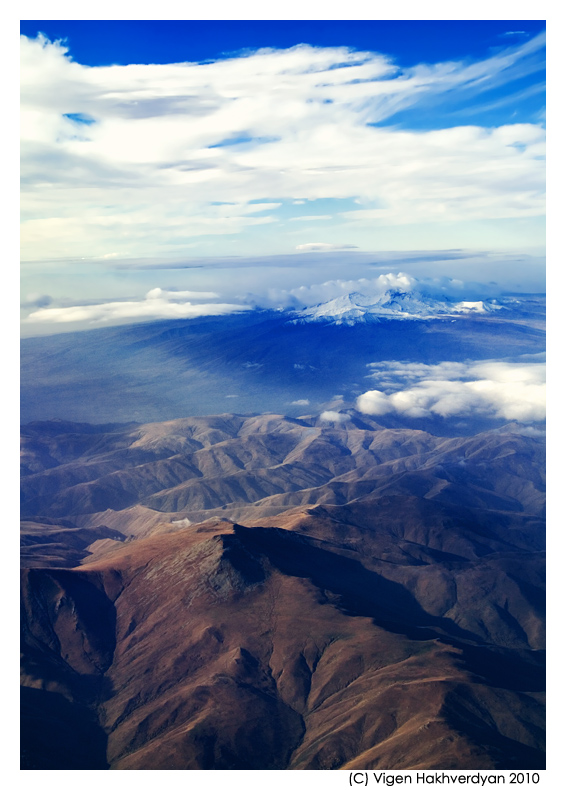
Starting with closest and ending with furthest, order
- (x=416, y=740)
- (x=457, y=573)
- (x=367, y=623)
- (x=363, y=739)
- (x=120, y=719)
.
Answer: (x=416, y=740) < (x=363, y=739) < (x=120, y=719) < (x=367, y=623) < (x=457, y=573)

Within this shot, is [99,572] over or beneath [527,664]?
over

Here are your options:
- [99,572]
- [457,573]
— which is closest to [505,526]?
[457,573]

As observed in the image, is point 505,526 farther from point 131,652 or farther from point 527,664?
point 131,652

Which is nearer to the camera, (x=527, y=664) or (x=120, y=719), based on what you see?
(x=120, y=719)

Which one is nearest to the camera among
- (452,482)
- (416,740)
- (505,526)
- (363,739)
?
(416,740)

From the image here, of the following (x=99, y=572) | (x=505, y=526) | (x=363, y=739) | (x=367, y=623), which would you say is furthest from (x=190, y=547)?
(x=505, y=526)

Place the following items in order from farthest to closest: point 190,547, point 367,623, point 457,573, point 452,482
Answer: point 452,482 → point 457,573 → point 190,547 → point 367,623

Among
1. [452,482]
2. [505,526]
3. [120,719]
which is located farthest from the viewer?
[452,482]

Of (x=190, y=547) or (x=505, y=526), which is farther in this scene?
(x=505, y=526)

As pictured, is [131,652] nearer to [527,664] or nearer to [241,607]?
[241,607]
